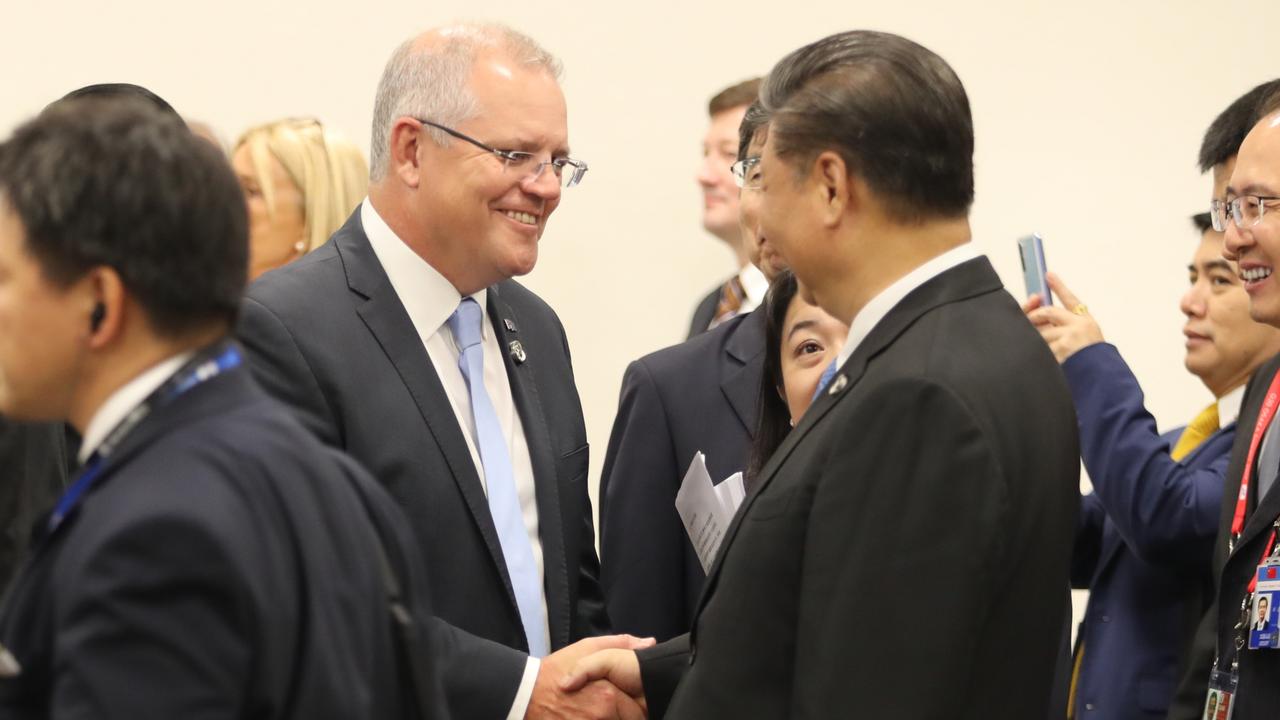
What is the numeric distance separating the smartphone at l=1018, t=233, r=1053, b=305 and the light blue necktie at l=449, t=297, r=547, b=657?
1.26 metres

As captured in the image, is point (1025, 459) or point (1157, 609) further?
point (1157, 609)

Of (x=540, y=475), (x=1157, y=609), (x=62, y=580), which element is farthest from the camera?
(x=1157, y=609)

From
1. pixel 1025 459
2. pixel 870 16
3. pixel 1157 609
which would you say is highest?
pixel 870 16

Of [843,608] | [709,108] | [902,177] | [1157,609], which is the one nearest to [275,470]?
[843,608]

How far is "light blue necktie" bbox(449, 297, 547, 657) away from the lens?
2.50m

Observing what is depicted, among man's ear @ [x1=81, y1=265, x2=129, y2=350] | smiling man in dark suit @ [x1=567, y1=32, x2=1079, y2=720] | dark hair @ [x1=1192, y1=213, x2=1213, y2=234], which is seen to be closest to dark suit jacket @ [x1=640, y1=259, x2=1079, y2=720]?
smiling man in dark suit @ [x1=567, y1=32, x2=1079, y2=720]

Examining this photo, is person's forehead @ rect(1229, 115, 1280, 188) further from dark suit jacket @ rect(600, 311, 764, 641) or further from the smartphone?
dark suit jacket @ rect(600, 311, 764, 641)

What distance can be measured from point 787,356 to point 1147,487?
2.77 feet

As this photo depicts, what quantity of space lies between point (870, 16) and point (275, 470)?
4.34 meters

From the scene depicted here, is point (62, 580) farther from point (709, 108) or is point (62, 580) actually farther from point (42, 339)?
point (709, 108)

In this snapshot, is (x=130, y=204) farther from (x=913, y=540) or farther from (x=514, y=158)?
(x=514, y=158)

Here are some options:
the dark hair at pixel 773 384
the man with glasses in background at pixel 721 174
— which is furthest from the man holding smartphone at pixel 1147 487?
the man with glasses in background at pixel 721 174

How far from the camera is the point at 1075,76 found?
536 cm

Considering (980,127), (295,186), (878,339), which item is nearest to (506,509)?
(878,339)
